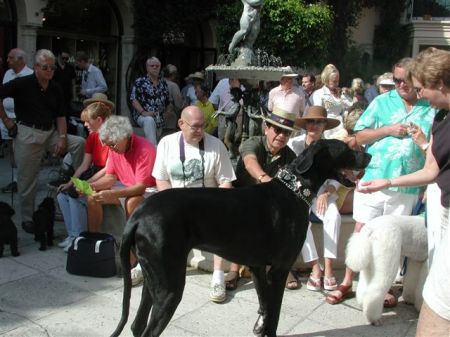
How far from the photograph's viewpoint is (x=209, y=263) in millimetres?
4828

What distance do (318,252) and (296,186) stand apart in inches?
65.8

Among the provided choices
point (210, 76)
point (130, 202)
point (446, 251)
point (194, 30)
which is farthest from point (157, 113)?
point (194, 30)

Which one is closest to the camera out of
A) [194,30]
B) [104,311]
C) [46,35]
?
[104,311]

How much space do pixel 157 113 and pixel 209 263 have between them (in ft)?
12.9

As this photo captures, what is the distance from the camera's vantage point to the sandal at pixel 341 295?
4.28m

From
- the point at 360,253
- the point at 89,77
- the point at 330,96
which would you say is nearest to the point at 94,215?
the point at 360,253

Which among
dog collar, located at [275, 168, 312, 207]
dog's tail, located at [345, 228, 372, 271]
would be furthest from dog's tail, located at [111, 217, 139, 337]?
dog's tail, located at [345, 228, 372, 271]

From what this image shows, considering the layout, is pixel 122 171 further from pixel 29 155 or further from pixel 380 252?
pixel 380 252

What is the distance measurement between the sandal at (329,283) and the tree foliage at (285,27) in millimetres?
11218

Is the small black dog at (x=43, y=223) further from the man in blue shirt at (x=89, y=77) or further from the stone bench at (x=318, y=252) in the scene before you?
the man in blue shirt at (x=89, y=77)

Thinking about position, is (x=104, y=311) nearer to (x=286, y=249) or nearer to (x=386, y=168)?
(x=286, y=249)

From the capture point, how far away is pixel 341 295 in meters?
4.32

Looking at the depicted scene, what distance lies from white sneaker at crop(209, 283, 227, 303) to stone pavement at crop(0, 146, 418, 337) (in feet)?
0.15

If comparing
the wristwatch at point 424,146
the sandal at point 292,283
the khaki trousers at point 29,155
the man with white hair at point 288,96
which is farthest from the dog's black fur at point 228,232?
the man with white hair at point 288,96
